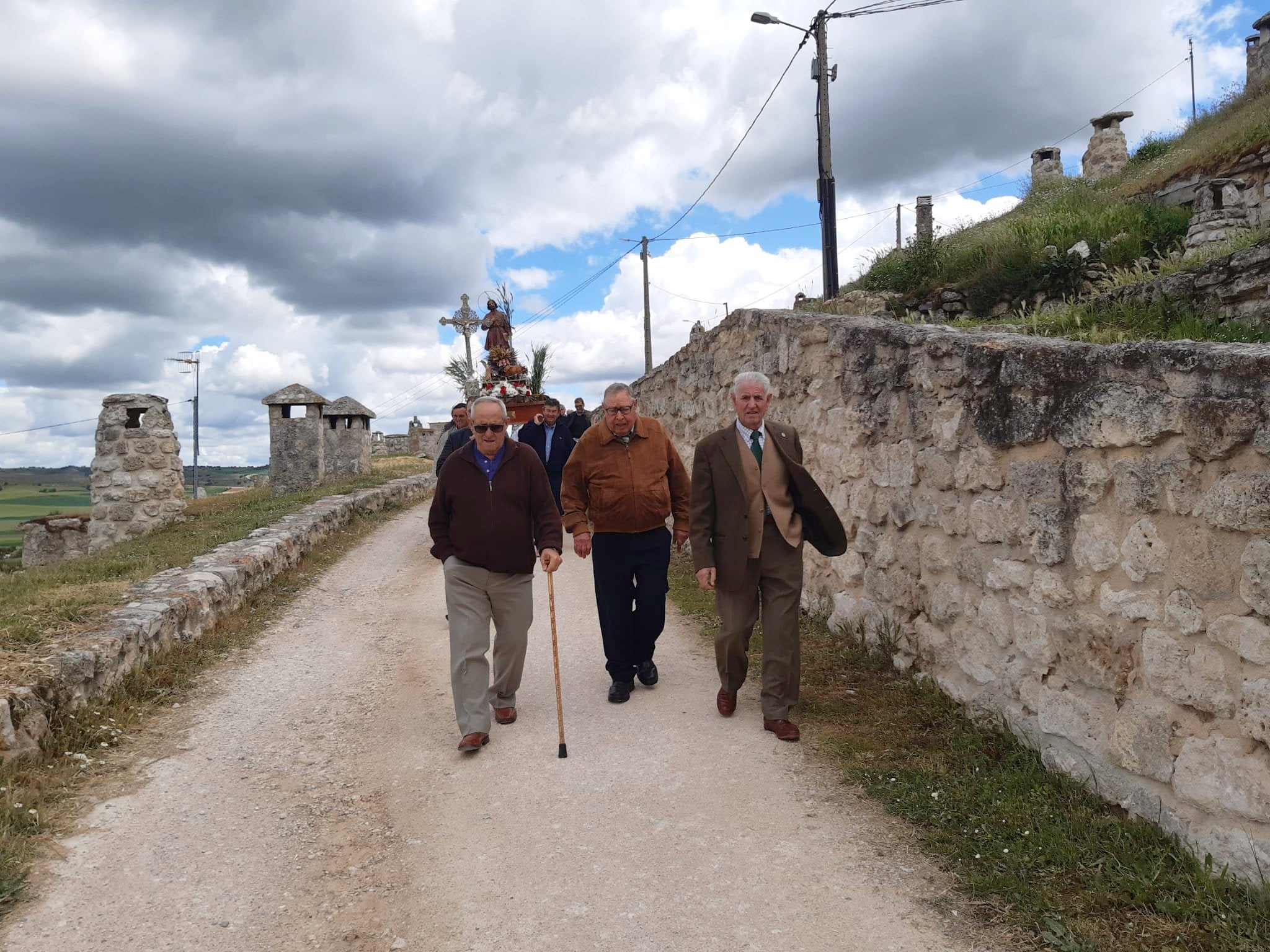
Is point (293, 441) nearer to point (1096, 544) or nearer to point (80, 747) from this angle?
point (80, 747)

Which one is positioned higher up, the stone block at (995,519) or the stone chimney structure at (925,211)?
the stone chimney structure at (925,211)

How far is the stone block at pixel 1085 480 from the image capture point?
3.13 m

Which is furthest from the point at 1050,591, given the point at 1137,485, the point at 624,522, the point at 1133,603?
the point at 624,522

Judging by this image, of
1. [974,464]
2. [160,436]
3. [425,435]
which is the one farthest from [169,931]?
[425,435]

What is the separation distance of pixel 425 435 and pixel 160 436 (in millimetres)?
19373

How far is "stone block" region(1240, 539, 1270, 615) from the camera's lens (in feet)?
8.14

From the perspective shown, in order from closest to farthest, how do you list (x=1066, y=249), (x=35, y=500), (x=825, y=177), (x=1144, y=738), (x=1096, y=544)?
(x=1144, y=738) < (x=1096, y=544) < (x=1066, y=249) < (x=825, y=177) < (x=35, y=500)

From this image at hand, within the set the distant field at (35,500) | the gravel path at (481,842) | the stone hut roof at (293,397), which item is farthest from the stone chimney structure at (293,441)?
the distant field at (35,500)

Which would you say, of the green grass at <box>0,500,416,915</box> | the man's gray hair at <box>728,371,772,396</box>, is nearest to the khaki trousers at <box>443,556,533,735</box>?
the man's gray hair at <box>728,371,772,396</box>

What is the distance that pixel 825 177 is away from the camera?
1179 centimetres

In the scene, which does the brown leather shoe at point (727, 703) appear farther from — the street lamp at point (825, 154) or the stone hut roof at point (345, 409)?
the stone hut roof at point (345, 409)

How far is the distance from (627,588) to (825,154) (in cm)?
915

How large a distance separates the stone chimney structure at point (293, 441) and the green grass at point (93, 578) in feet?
14.8

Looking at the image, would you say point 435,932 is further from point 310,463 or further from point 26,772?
point 310,463
